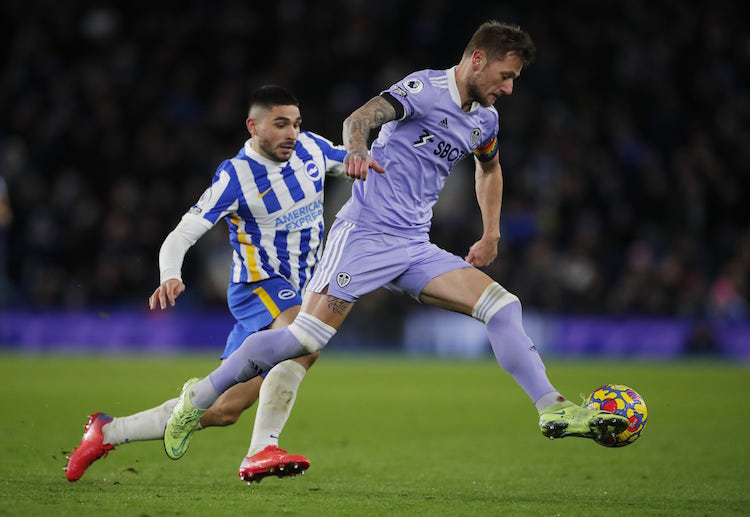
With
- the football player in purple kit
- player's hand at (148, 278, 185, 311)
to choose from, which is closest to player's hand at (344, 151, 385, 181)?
the football player in purple kit

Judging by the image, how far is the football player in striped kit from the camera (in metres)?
5.98

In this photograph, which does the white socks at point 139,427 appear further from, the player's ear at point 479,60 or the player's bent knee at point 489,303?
the player's ear at point 479,60

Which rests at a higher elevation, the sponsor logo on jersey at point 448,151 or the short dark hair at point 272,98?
the short dark hair at point 272,98

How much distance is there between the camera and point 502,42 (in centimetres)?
554

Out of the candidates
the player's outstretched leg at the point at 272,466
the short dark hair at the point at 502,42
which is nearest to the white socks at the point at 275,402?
the player's outstretched leg at the point at 272,466

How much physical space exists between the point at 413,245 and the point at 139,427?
1.93 metres

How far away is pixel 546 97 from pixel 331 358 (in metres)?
6.64

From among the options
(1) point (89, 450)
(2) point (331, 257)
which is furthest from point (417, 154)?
(1) point (89, 450)

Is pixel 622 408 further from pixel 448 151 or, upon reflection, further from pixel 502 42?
pixel 502 42

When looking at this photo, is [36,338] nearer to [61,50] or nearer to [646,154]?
[61,50]

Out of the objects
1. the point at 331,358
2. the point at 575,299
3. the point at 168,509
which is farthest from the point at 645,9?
the point at 168,509

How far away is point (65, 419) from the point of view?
9141 millimetres

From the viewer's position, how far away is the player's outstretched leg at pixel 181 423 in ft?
19.1

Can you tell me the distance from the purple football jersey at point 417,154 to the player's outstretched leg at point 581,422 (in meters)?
1.27
